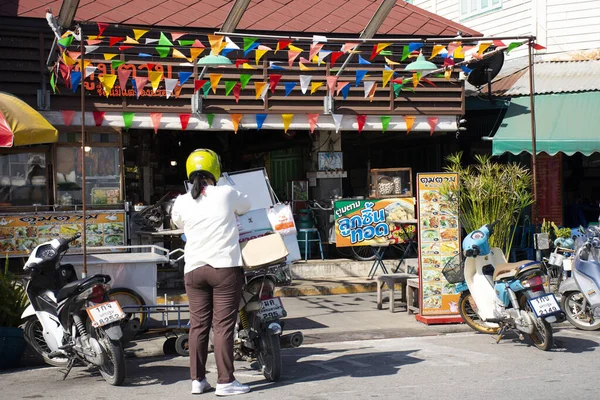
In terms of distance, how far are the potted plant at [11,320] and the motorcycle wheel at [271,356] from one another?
9.09ft

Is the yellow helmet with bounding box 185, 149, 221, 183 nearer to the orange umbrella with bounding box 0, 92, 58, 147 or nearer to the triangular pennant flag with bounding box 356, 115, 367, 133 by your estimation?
the orange umbrella with bounding box 0, 92, 58, 147

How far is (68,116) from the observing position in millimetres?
13422

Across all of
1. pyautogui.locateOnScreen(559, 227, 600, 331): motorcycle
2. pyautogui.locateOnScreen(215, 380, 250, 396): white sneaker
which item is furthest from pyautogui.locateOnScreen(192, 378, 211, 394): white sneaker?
pyautogui.locateOnScreen(559, 227, 600, 331): motorcycle

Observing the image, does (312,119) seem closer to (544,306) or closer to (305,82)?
(305,82)

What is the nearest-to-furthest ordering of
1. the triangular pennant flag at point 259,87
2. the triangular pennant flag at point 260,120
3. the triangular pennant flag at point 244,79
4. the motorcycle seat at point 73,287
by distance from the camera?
the motorcycle seat at point 73,287
the triangular pennant flag at point 244,79
the triangular pennant flag at point 259,87
the triangular pennant flag at point 260,120

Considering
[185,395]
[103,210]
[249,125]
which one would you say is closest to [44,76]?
[103,210]

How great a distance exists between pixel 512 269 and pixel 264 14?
9.15 meters

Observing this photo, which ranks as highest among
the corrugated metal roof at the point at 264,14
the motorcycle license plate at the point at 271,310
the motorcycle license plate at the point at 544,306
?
the corrugated metal roof at the point at 264,14

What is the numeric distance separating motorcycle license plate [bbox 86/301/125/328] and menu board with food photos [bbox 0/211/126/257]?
5.70m

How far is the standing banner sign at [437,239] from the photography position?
10.1m

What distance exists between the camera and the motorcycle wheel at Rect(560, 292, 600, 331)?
9.62m

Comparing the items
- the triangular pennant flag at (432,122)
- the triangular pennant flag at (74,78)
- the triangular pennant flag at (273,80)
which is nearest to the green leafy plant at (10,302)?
the triangular pennant flag at (74,78)

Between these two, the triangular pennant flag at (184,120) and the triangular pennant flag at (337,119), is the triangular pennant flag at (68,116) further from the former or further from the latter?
the triangular pennant flag at (337,119)

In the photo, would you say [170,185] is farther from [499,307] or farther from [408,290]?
[499,307]
